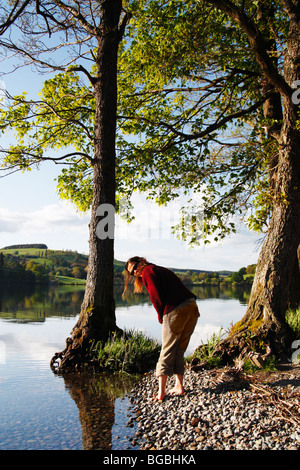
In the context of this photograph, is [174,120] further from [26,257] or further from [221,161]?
[26,257]

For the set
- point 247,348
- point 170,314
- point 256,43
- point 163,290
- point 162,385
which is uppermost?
point 256,43

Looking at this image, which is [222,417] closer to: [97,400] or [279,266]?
[97,400]

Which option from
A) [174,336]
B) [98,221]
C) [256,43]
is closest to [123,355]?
[174,336]

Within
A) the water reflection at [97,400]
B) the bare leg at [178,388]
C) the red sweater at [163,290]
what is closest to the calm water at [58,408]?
the water reflection at [97,400]

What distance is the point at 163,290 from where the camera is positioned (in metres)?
6.22

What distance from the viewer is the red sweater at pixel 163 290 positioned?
617 cm

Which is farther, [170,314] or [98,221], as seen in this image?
[98,221]

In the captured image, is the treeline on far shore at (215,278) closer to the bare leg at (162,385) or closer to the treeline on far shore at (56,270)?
the treeline on far shore at (56,270)

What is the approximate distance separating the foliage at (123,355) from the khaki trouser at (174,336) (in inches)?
118

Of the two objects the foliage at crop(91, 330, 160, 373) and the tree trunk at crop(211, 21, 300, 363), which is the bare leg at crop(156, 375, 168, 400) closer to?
the tree trunk at crop(211, 21, 300, 363)

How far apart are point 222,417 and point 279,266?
4375mm

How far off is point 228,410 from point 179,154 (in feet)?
33.0

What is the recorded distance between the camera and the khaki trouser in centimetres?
610

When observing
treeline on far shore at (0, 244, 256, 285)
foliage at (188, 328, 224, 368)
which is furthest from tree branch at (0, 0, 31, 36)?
treeline on far shore at (0, 244, 256, 285)
